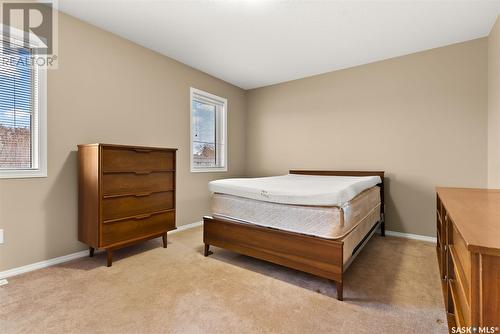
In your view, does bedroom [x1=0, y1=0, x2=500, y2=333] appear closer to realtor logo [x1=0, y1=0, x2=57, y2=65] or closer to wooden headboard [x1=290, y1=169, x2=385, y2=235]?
realtor logo [x1=0, y1=0, x2=57, y2=65]

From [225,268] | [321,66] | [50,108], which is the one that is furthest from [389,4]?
[50,108]

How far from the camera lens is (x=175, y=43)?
2.81m

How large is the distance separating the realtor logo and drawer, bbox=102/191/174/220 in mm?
1442

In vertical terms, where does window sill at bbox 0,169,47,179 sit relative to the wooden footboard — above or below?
above

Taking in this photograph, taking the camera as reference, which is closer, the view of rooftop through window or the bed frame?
the bed frame

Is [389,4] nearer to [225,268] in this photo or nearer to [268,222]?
[268,222]

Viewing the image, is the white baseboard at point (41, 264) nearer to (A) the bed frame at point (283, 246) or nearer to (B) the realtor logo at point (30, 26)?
(A) the bed frame at point (283, 246)

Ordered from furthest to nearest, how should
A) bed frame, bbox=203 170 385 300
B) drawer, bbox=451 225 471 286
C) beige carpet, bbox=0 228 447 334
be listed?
bed frame, bbox=203 170 385 300
beige carpet, bbox=0 228 447 334
drawer, bbox=451 225 471 286

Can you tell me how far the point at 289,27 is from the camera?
2465 mm

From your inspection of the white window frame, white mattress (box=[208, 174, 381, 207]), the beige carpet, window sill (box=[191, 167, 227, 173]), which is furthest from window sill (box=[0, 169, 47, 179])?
window sill (box=[191, 167, 227, 173])

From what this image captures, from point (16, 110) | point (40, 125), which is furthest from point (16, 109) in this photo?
point (40, 125)

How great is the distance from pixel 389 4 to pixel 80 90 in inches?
119

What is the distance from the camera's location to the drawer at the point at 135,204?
2.14m

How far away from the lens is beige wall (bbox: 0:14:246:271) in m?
2.05
